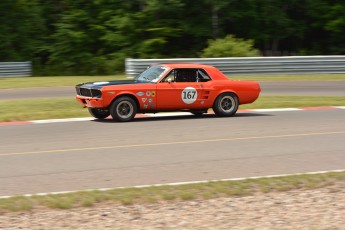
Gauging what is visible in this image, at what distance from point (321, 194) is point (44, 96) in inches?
572

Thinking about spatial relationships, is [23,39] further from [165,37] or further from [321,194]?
[321,194]

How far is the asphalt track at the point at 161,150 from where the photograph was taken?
8933mm

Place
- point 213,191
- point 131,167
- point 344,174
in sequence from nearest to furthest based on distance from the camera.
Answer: point 213,191 → point 344,174 → point 131,167

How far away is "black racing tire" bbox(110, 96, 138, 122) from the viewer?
1488cm

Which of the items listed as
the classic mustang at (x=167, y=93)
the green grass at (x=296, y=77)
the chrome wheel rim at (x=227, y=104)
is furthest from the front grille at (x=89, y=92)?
the green grass at (x=296, y=77)

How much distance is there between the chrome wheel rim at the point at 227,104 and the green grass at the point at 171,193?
25.2 ft

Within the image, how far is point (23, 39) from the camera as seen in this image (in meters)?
35.2

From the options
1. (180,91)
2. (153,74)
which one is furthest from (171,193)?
(153,74)

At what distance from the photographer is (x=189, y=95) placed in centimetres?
1558

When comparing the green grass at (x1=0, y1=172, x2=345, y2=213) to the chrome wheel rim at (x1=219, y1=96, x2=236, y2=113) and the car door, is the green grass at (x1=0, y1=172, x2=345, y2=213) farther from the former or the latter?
the chrome wheel rim at (x1=219, y1=96, x2=236, y2=113)

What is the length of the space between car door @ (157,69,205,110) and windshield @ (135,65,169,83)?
0.18 m

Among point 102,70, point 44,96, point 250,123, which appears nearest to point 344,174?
point 250,123

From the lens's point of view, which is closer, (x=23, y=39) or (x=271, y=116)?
(x=271, y=116)

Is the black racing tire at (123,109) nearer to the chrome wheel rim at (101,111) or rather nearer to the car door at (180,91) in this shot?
the car door at (180,91)
